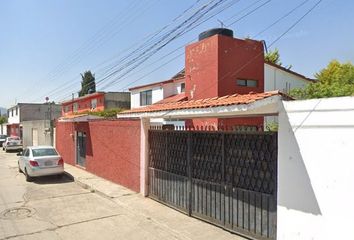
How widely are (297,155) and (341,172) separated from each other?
804 millimetres

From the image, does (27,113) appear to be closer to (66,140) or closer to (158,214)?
A: (66,140)

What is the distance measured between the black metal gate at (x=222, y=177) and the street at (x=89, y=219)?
35 cm

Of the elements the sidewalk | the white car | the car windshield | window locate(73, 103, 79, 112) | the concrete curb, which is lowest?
the concrete curb

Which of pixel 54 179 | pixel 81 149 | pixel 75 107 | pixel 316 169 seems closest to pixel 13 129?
pixel 75 107

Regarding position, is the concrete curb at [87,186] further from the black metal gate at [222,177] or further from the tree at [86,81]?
the tree at [86,81]

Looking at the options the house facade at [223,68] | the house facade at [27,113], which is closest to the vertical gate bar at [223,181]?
the house facade at [223,68]

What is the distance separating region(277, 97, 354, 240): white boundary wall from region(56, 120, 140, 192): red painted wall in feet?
20.2

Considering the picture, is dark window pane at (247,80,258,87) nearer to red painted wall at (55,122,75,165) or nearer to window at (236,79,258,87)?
window at (236,79,258,87)

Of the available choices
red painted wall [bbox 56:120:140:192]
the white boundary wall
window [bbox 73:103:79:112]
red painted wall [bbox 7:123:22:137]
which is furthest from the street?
red painted wall [bbox 7:123:22:137]

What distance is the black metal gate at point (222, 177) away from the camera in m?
6.30

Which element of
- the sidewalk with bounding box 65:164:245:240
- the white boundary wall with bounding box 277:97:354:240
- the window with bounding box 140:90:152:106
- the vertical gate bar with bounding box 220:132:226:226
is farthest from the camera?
the window with bounding box 140:90:152:106

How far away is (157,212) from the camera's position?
8.80 meters

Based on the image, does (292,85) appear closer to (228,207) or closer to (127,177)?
(127,177)

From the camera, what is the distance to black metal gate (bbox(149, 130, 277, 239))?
6301mm
